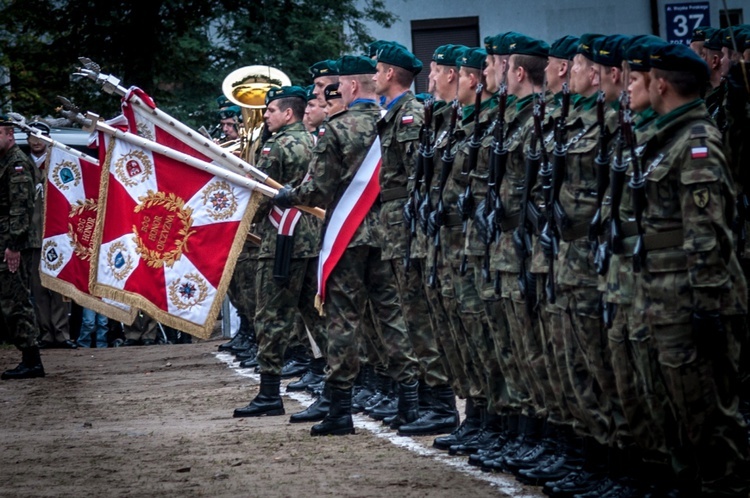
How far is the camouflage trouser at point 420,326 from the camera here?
28.4 ft

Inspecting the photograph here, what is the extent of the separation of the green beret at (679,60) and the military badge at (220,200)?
484 centimetres

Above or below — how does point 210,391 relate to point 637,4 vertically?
below

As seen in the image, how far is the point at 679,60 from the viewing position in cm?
579

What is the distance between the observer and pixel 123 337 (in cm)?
1800

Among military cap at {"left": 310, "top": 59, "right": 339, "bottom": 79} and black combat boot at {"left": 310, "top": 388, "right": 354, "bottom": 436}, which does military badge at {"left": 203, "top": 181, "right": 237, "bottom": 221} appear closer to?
military cap at {"left": 310, "top": 59, "right": 339, "bottom": 79}

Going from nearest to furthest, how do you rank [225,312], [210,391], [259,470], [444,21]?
[259,470], [210,391], [225,312], [444,21]

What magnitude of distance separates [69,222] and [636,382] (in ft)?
26.0

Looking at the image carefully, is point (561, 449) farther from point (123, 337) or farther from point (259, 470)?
point (123, 337)

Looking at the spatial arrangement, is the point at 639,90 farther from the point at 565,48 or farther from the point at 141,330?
the point at 141,330

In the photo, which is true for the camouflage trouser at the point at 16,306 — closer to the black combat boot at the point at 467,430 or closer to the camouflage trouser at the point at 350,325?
the camouflage trouser at the point at 350,325

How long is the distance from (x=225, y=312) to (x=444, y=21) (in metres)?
9.79

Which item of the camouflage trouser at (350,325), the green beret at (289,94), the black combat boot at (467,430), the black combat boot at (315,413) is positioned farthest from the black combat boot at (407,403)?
the green beret at (289,94)

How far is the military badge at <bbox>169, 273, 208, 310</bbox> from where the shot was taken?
1001cm

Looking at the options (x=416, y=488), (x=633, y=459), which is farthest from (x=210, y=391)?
(x=633, y=459)
